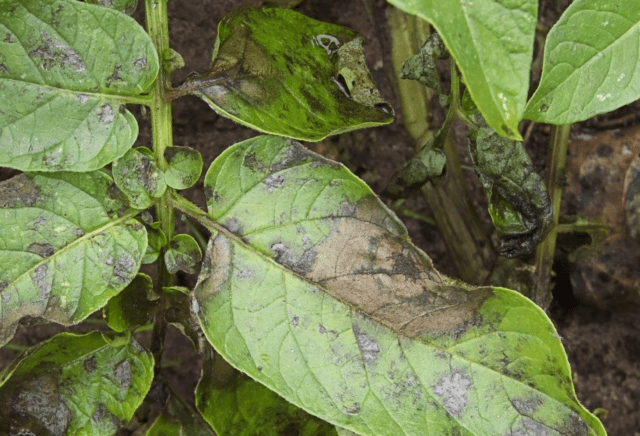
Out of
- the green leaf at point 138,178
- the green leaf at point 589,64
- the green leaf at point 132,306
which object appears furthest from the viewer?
the green leaf at point 132,306

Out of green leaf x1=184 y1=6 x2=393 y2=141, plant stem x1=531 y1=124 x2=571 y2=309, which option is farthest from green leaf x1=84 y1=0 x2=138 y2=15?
plant stem x1=531 y1=124 x2=571 y2=309

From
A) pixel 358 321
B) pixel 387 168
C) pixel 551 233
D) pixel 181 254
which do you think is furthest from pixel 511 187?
pixel 181 254

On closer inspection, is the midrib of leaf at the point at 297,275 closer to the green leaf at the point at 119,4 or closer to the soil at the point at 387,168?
the green leaf at the point at 119,4

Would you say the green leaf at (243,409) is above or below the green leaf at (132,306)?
below

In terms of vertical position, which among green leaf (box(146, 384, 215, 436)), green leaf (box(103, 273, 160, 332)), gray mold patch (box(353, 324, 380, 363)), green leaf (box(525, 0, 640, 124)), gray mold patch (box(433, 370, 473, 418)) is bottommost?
green leaf (box(146, 384, 215, 436))

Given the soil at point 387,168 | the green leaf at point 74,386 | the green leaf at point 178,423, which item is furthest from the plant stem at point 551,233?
the green leaf at point 74,386

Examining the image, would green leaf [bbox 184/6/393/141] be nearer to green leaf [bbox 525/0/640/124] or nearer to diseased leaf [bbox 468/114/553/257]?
diseased leaf [bbox 468/114/553/257]
